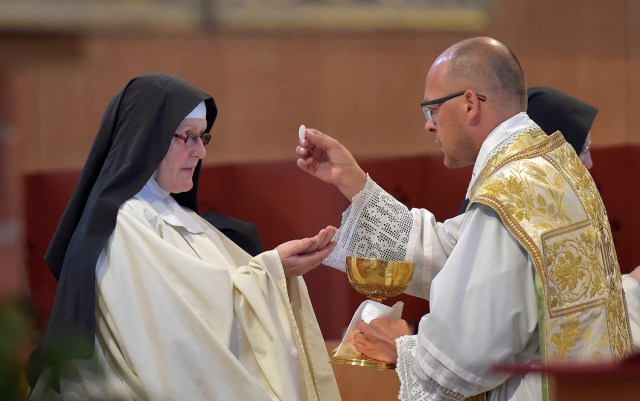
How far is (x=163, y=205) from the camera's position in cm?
398

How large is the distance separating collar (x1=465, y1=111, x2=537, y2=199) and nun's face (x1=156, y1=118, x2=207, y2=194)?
3.33ft

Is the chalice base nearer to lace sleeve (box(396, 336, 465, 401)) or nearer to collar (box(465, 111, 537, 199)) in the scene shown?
lace sleeve (box(396, 336, 465, 401))

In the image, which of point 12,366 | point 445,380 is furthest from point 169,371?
point 12,366

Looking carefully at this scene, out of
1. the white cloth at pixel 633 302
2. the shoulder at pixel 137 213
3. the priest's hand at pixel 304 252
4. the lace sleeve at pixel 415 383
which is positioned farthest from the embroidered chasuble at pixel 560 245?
the white cloth at pixel 633 302

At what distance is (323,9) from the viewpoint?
13.3ft

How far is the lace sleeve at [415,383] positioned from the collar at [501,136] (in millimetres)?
632

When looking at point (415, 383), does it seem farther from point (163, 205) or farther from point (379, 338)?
point (163, 205)

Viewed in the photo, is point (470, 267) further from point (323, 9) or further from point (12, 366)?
point (12, 366)

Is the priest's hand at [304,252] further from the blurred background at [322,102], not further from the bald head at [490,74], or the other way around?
the blurred background at [322,102]

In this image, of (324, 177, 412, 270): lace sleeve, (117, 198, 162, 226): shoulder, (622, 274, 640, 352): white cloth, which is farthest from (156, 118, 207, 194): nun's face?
(622, 274, 640, 352): white cloth

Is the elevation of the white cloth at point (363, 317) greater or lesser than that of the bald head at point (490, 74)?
lesser

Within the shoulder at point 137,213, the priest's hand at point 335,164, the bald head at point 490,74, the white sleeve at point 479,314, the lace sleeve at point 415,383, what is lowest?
the lace sleeve at point 415,383

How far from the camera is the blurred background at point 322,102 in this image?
20.5 ft

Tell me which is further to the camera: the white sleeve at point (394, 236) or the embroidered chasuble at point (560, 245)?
the white sleeve at point (394, 236)
